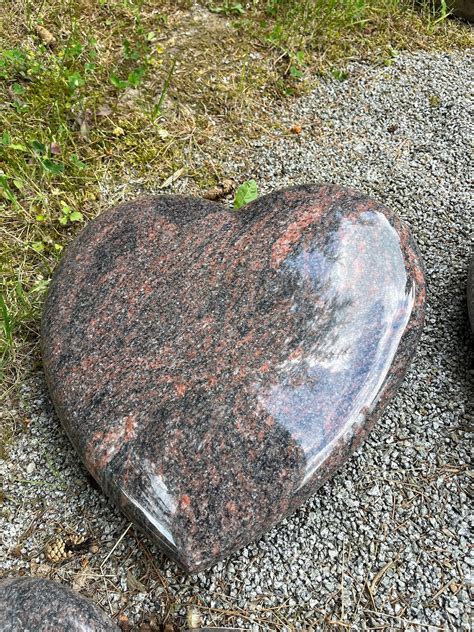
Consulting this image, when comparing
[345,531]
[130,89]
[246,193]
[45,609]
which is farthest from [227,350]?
[130,89]

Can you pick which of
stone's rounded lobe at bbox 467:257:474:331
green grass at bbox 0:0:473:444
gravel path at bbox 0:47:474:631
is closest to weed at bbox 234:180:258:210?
green grass at bbox 0:0:473:444

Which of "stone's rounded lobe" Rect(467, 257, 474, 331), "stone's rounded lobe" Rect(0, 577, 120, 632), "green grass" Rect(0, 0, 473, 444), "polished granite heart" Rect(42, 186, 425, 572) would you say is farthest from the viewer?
"green grass" Rect(0, 0, 473, 444)

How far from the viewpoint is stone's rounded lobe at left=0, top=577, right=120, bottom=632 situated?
1570 mm

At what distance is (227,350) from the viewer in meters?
1.89

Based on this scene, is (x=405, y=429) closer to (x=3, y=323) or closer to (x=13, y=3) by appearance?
A: (x=3, y=323)

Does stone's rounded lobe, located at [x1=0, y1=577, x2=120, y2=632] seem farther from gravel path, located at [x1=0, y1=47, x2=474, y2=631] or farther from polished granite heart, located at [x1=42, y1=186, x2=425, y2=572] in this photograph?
polished granite heart, located at [x1=42, y1=186, x2=425, y2=572]

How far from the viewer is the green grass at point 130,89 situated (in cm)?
262

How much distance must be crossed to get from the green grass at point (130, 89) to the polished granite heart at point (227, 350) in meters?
0.45

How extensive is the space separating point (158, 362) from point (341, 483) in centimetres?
74

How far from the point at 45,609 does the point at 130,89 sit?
252 centimetres

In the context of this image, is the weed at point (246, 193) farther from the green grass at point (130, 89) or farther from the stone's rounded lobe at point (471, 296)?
the stone's rounded lobe at point (471, 296)

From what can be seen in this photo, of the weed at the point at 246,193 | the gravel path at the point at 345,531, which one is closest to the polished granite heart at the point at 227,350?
the gravel path at the point at 345,531

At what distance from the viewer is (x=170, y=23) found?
11.2 feet

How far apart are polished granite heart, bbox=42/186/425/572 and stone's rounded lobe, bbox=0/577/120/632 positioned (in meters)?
0.27
